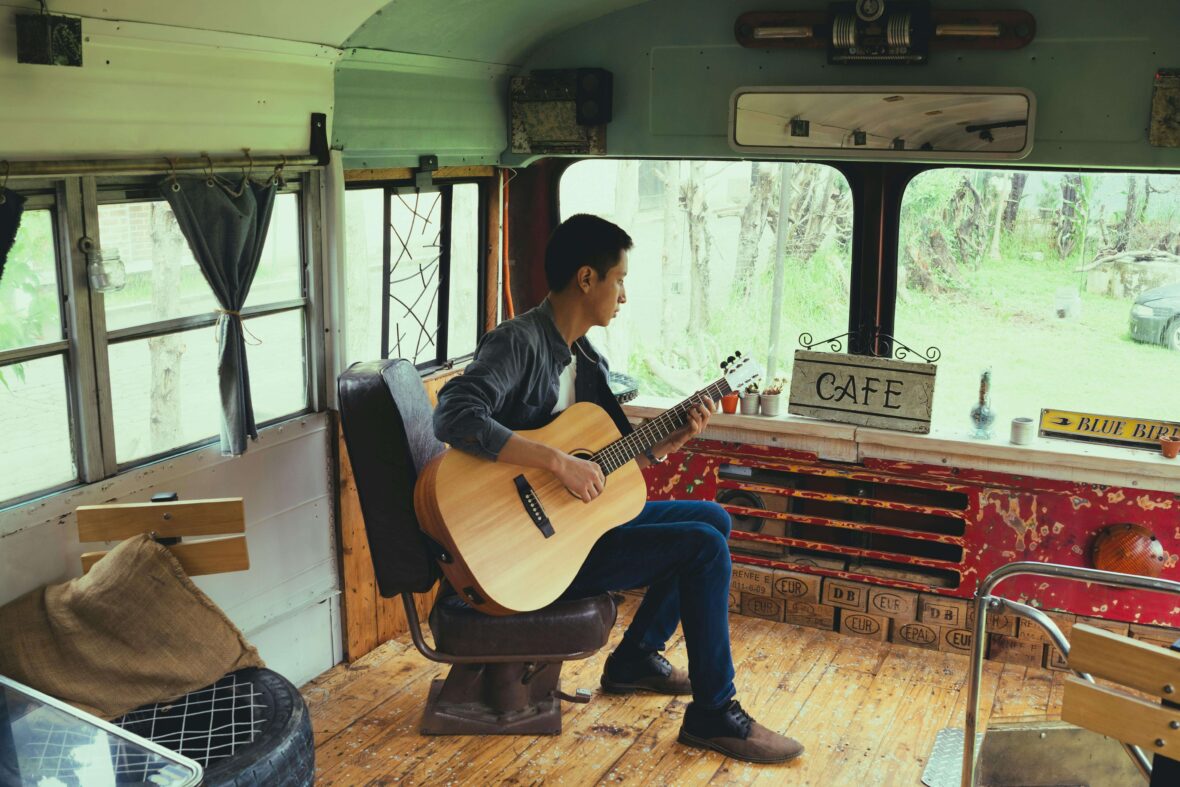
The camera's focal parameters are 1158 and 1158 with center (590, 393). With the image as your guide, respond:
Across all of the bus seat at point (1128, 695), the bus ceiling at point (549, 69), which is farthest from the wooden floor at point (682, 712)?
the bus ceiling at point (549, 69)

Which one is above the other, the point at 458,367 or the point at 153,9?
the point at 153,9

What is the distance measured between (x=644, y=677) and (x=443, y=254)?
2032mm

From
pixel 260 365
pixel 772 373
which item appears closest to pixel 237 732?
pixel 260 365

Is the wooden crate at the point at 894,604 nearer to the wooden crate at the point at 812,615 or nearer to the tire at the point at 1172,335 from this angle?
the wooden crate at the point at 812,615

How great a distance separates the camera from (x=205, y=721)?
3053mm

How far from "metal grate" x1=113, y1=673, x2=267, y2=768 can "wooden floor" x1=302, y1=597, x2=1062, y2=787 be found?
2.21 ft

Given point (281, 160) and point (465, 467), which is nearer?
point (465, 467)

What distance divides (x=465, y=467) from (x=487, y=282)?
6.22 ft

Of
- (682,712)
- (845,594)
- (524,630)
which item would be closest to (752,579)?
(845,594)

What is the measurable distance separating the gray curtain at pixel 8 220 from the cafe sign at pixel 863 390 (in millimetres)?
3069

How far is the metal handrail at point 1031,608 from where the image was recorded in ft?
8.73

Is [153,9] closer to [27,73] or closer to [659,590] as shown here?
[27,73]

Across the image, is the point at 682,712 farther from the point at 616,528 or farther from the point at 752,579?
the point at 752,579

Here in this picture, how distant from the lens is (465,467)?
359 centimetres
